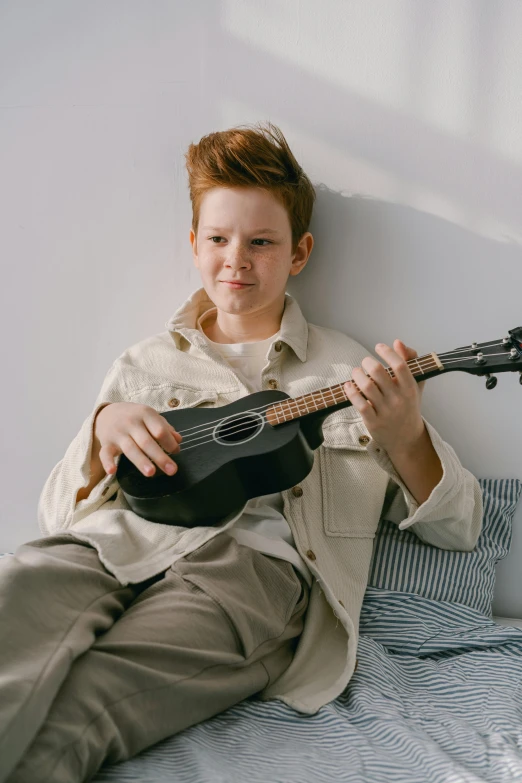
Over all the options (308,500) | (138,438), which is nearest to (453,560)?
(308,500)

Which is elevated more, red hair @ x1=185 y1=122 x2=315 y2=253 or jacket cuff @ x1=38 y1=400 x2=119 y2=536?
red hair @ x1=185 y1=122 x2=315 y2=253

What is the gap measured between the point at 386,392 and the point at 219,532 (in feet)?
1.17

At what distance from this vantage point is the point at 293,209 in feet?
4.95

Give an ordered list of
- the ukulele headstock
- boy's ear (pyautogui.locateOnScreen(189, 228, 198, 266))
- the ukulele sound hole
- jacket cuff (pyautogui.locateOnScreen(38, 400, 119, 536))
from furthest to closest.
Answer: boy's ear (pyautogui.locateOnScreen(189, 228, 198, 266)), jacket cuff (pyautogui.locateOnScreen(38, 400, 119, 536)), the ukulele sound hole, the ukulele headstock

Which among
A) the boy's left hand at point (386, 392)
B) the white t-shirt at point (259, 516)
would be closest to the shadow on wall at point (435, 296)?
the white t-shirt at point (259, 516)

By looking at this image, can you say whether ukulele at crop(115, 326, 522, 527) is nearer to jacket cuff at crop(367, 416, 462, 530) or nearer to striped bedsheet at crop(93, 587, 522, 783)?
jacket cuff at crop(367, 416, 462, 530)

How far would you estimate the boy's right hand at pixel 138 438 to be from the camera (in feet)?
3.96

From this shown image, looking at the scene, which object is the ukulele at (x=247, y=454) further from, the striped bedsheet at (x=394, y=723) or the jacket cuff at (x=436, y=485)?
the striped bedsheet at (x=394, y=723)

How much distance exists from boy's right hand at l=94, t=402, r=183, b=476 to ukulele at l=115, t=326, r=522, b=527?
1.2 inches

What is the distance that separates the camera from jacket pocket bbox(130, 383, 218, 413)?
1.44 meters

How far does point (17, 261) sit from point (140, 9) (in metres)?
0.64

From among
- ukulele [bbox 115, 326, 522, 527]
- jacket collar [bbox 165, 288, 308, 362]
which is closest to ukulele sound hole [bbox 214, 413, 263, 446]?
ukulele [bbox 115, 326, 522, 527]

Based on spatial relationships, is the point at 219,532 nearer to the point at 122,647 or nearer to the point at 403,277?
the point at 122,647

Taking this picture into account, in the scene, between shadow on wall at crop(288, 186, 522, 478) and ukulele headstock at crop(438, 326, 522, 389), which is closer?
ukulele headstock at crop(438, 326, 522, 389)
